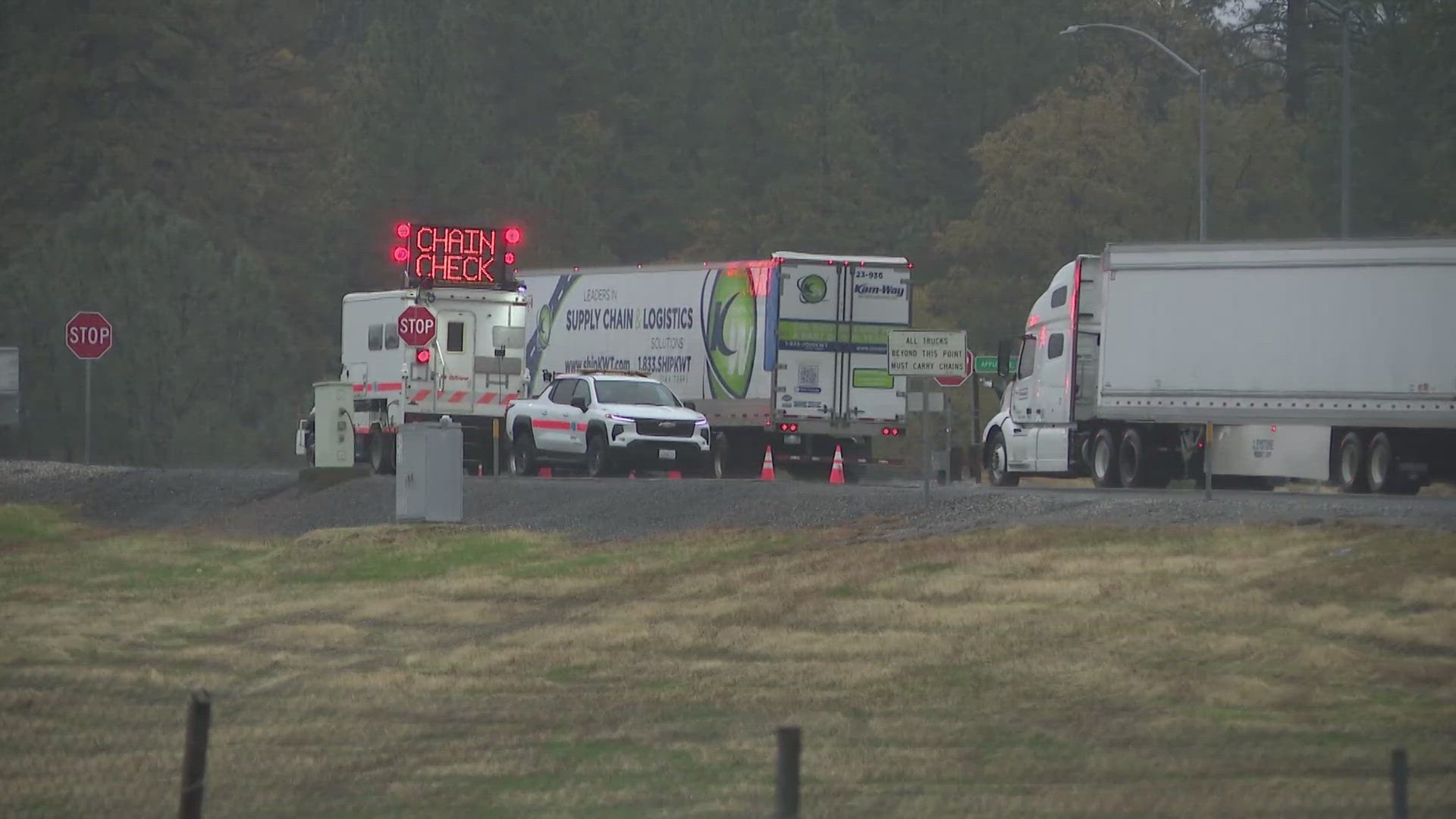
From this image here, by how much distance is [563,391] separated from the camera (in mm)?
36906

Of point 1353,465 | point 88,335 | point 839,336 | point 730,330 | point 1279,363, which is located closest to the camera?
point 1353,465

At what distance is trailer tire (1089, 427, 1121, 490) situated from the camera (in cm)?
3136

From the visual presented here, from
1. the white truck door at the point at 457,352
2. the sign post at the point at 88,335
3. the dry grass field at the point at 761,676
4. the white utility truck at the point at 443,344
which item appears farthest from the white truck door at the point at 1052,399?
the sign post at the point at 88,335

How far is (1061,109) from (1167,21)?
11.2 metres

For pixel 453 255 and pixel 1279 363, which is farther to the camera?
pixel 453 255

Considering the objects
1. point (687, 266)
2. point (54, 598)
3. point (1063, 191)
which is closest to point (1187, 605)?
point (54, 598)

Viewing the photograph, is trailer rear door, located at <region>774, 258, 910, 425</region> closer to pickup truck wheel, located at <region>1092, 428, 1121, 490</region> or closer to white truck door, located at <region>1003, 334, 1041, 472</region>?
white truck door, located at <region>1003, 334, 1041, 472</region>

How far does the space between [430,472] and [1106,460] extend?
30.1 ft

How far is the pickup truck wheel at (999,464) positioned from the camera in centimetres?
3466

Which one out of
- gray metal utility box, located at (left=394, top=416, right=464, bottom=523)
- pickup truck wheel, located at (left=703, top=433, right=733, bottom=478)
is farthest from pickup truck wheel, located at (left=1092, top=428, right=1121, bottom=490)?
gray metal utility box, located at (left=394, top=416, right=464, bottom=523)

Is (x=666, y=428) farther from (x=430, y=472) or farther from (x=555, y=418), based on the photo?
(x=430, y=472)

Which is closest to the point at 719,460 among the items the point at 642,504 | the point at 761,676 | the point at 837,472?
the point at 837,472

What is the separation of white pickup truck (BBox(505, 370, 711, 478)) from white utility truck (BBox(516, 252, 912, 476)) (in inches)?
36.4

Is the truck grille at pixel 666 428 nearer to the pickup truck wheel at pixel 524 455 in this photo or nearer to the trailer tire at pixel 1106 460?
the pickup truck wheel at pixel 524 455
